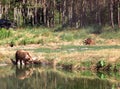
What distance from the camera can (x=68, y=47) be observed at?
40.9 metres

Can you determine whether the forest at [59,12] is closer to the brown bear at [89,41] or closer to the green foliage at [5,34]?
the green foliage at [5,34]

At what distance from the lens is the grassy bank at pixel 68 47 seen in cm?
3052

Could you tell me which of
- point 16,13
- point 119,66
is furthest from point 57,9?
point 119,66

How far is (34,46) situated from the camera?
4400 cm

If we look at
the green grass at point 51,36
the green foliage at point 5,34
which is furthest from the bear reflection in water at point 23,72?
the green foliage at point 5,34

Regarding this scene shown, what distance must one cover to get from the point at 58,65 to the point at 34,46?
12.5m

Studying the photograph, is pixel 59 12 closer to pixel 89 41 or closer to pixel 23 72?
pixel 89 41

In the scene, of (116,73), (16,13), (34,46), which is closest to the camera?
(116,73)

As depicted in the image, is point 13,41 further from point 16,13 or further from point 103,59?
point 16,13

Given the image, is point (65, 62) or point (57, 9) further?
point (57, 9)

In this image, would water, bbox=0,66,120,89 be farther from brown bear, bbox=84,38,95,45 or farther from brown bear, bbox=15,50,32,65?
brown bear, bbox=84,38,95,45

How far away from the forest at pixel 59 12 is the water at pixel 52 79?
31413 millimetres

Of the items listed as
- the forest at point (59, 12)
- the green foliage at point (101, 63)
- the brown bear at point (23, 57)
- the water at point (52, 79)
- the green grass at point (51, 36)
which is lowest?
the water at point (52, 79)

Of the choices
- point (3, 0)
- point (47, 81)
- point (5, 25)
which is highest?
point (3, 0)
